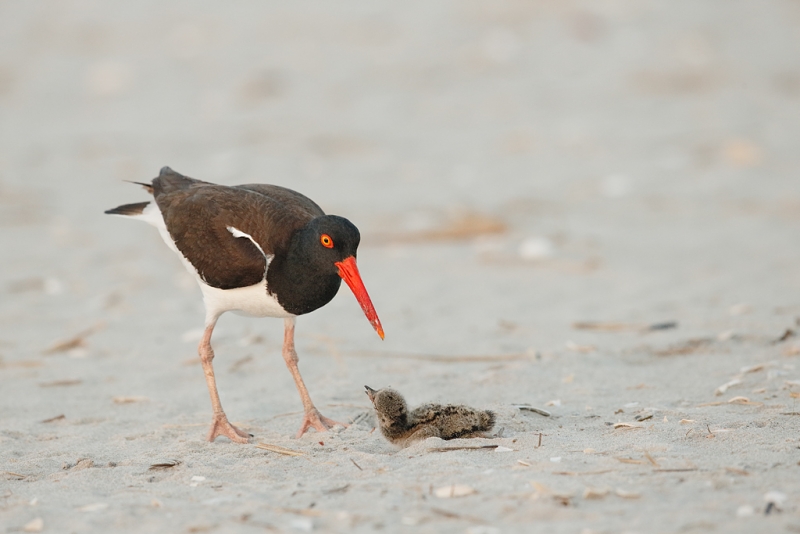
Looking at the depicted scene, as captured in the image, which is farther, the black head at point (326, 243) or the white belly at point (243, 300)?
the white belly at point (243, 300)

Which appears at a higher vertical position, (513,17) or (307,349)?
(513,17)

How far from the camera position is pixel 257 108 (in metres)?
14.8

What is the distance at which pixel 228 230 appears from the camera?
539 centimetres

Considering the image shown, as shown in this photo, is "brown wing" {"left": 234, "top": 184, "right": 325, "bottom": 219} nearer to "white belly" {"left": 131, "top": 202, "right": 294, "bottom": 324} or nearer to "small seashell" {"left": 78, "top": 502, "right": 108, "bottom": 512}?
"white belly" {"left": 131, "top": 202, "right": 294, "bottom": 324}

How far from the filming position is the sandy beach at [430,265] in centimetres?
390

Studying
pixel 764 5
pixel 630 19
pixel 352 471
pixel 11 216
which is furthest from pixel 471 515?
pixel 764 5

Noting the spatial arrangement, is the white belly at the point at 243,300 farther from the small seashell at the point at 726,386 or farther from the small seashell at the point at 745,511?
the small seashell at the point at 745,511

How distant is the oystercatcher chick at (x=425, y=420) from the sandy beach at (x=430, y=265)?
0.14 m

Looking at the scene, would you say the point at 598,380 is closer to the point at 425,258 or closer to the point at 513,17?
the point at 425,258

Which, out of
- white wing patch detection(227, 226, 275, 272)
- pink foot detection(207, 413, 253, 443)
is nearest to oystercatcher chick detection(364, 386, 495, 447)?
pink foot detection(207, 413, 253, 443)

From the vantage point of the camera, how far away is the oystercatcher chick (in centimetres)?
456

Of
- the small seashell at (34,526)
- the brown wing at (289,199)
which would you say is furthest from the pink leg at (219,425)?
the small seashell at (34,526)

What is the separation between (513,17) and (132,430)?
12.8 m

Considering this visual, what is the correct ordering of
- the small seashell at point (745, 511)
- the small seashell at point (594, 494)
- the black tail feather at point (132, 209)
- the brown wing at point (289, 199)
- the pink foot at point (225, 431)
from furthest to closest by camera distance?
the black tail feather at point (132, 209) < the brown wing at point (289, 199) < the pink foot at point (225, 431) < the small seashell at point (594, 494) < the small seashell at point (745, 511)
